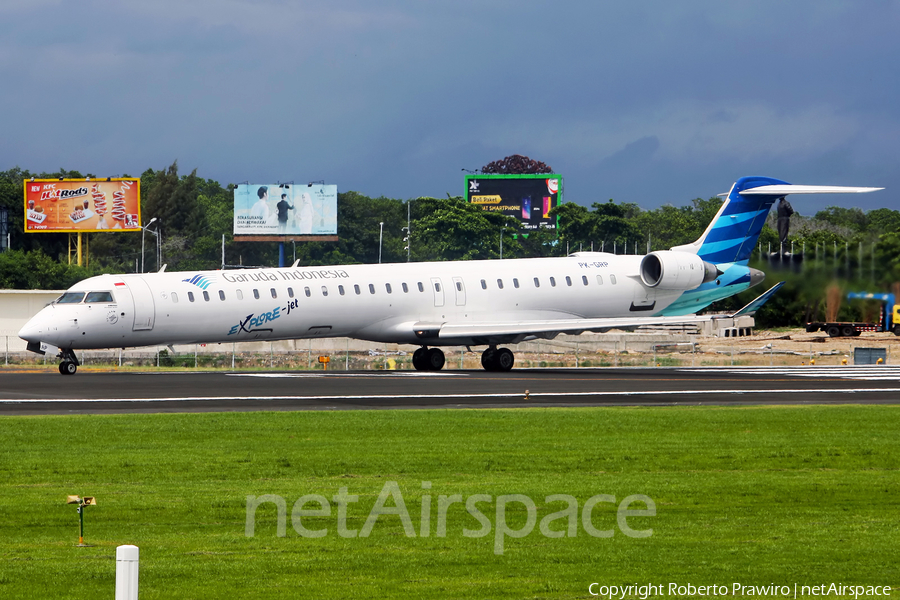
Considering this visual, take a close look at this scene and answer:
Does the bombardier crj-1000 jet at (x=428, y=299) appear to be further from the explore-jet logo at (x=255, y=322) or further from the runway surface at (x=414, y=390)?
the runway surface at (x=414, y=390)

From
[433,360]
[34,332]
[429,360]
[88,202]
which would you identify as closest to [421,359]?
[429,360]

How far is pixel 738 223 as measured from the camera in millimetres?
44125

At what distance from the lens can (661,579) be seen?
31.9ft

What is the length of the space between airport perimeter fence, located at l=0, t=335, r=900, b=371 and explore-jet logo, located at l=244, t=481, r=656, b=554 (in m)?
33.4

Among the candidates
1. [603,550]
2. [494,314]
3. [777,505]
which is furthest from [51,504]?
[494,314]

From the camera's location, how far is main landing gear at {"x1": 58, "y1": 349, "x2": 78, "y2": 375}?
3456 cm

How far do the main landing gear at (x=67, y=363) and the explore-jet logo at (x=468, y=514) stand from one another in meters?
22.8

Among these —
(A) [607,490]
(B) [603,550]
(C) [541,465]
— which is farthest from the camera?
(C) [541,465]

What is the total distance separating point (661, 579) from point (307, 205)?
106691mm

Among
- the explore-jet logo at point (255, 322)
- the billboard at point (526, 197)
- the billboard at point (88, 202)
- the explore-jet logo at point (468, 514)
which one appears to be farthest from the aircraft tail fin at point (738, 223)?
the billboard at point (526, 197)

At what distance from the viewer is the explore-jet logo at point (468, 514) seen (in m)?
11.6

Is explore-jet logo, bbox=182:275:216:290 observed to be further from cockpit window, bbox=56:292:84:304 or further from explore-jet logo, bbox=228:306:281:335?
cockpit window, bbox=56:292:84:304

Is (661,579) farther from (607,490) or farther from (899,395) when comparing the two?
(899,395)

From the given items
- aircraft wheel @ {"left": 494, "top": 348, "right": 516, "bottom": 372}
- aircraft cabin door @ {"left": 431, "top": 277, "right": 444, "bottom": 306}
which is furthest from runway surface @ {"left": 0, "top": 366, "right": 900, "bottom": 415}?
aircraft cabin door @ {"left": 431, "top": 277, "right": 444, "bottom": 306}
